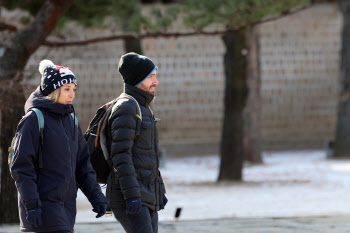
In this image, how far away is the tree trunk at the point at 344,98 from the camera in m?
20.8

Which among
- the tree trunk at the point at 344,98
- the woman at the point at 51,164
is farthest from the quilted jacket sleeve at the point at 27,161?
the tree trunk at the point at 344,98

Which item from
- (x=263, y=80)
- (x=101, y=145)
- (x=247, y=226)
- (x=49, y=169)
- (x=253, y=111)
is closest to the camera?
(x=49, y=169)

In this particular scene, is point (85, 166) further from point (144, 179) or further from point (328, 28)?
point (328, 28)

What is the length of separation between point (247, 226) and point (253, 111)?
38.9 ft

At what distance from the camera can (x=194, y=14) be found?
12.1 meters

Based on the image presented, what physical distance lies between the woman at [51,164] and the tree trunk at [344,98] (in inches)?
648

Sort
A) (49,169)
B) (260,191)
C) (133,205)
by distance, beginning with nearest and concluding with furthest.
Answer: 1. (49,169)
2. (133,205)
3. (260,191)

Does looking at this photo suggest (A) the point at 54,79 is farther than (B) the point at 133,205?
No

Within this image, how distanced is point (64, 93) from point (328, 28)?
2007cm

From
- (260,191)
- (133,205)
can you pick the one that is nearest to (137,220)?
(133,205)

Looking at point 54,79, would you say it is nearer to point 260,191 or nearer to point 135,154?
point 135,154

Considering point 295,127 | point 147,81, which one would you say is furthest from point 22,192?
point 295,127

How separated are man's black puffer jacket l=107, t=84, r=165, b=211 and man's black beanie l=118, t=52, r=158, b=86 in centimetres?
6

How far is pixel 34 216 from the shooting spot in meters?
4.50
